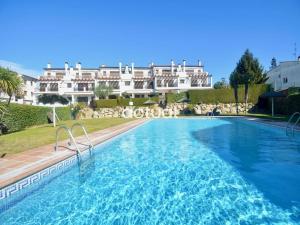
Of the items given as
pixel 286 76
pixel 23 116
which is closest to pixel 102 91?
pixel 23 116

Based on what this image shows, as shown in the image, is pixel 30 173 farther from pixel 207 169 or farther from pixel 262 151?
pixel 262 151

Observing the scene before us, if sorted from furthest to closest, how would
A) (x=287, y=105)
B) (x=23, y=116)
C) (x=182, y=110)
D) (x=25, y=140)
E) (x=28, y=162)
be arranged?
(x=182, y=110) < (x=287, y=105) < (x=23, y=116) < (x=25, y=140) < (x=28, y=162)

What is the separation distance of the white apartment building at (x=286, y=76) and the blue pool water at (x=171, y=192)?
28.4 m

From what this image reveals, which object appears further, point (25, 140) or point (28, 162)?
point (25, 140)

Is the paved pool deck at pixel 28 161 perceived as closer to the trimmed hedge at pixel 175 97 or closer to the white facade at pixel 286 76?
the trimmed hedge at pixel 175 97

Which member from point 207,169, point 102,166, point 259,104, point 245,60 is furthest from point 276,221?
point 245,60

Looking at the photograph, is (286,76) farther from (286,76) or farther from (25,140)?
(25,140)

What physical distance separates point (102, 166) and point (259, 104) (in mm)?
33306

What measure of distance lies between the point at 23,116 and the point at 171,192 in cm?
1778

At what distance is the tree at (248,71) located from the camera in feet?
141

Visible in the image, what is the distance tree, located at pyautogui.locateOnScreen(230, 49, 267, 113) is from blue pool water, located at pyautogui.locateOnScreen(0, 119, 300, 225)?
119ft

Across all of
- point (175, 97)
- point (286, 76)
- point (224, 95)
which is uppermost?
point (286, 76)

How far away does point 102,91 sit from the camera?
173 ft

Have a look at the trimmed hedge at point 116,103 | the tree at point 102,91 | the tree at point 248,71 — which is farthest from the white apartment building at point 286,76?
the tree at point 102,91
